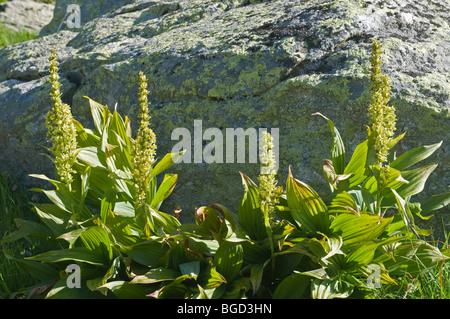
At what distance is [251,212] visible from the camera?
142 inches

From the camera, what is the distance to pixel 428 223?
4.03 metres

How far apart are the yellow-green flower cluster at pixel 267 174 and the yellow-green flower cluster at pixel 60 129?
4.16 feet

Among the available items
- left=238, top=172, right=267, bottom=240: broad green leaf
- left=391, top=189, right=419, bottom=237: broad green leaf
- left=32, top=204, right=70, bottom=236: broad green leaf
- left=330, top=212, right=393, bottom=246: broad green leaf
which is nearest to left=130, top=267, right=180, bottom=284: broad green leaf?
left=238, top=172, right=267, bottom=240: broad green leaf

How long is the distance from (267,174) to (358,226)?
0.68 metres

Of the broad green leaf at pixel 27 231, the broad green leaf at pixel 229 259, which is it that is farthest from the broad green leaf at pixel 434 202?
the broad green leaf at pixel 27 231

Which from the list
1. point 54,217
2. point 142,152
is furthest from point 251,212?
point 54,217

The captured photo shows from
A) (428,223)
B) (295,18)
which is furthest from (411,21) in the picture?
(428,223)

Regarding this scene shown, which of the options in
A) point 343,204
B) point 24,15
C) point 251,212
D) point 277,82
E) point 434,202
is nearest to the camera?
point 343,204

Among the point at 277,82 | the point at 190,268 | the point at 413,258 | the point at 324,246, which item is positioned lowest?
the point at 413,258

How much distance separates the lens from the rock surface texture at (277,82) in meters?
4.05

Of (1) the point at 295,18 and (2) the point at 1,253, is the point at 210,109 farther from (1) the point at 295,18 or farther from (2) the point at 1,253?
(2) the point at 1,253

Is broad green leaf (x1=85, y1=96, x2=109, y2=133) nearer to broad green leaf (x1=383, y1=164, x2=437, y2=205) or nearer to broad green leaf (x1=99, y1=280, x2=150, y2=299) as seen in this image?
broad green leaf (x1=99, y1=280, x2=150, y2=299)

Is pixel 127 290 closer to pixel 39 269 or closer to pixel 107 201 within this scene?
pixel 107 201

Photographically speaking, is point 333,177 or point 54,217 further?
point 54,217
